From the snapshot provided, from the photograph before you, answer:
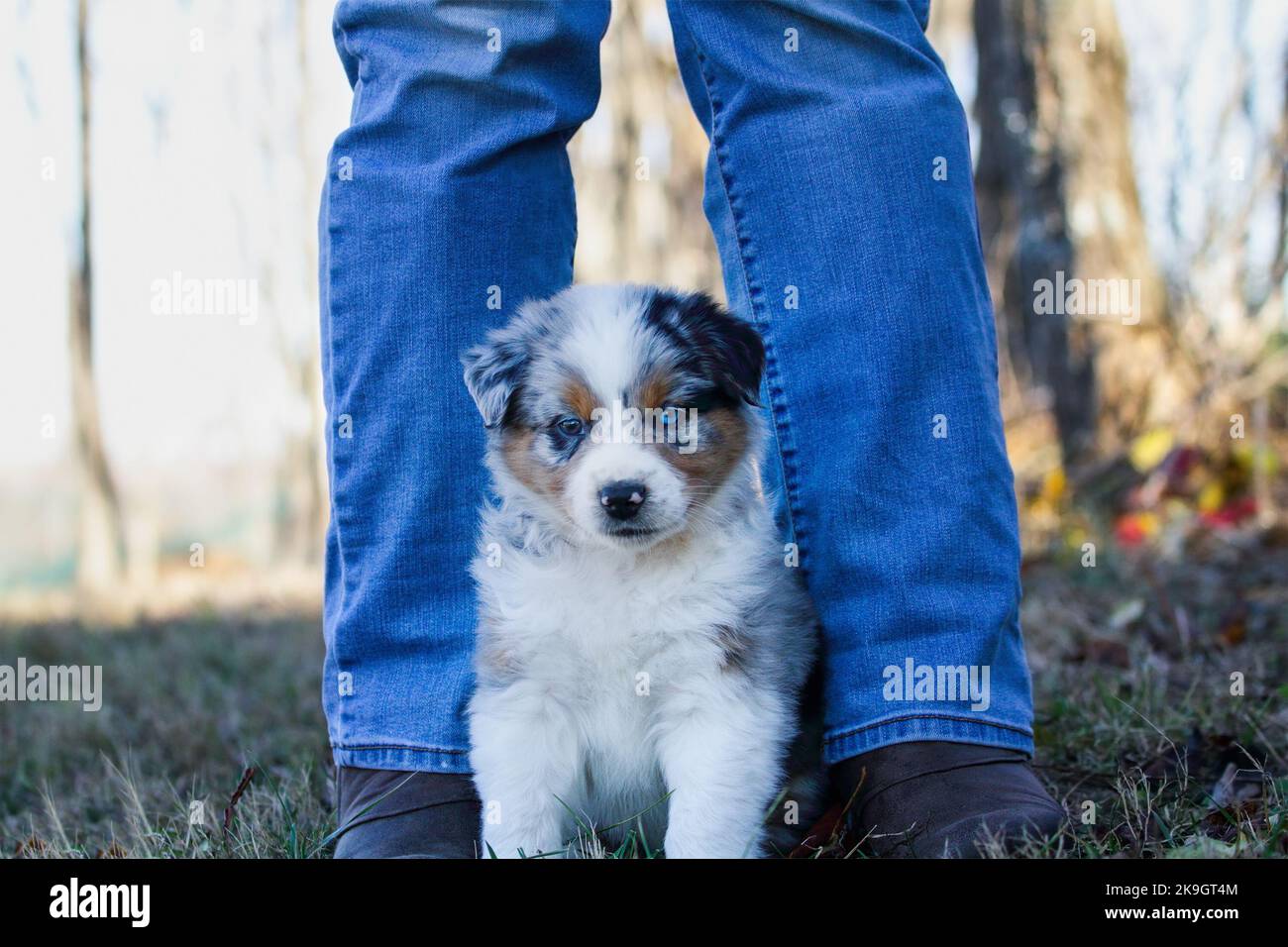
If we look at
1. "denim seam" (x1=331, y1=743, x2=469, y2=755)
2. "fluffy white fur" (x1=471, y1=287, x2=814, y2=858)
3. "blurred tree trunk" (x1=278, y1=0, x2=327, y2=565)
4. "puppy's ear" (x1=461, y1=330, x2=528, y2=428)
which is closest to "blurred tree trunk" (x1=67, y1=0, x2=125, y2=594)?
"blurred tree trunk" (x1=278, y1=0, x2=327, y2=565)

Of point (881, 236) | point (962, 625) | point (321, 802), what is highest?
point (881, 236)

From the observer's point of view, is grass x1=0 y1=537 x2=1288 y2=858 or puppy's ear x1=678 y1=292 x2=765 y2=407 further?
puppy's ear x1=678 y1=292 x2=765 y2=407

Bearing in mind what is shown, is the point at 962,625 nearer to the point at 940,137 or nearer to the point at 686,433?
the point at 686,433

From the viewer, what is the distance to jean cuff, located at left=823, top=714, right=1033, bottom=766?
7.91ft

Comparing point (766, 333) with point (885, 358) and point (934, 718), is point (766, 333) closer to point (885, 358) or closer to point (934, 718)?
point (885, 358)

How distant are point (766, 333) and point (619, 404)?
45cm

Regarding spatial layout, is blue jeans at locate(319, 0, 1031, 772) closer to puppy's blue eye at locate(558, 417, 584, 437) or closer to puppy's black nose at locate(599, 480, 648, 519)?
puppy's blue eye at locate(558, 417, 584, 437)

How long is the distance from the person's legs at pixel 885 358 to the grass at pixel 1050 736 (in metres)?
0.36

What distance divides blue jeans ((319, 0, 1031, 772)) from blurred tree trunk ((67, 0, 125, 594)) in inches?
322

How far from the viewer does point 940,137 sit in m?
2.54

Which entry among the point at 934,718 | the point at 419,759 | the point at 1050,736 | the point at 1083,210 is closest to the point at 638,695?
the point at 419,759
